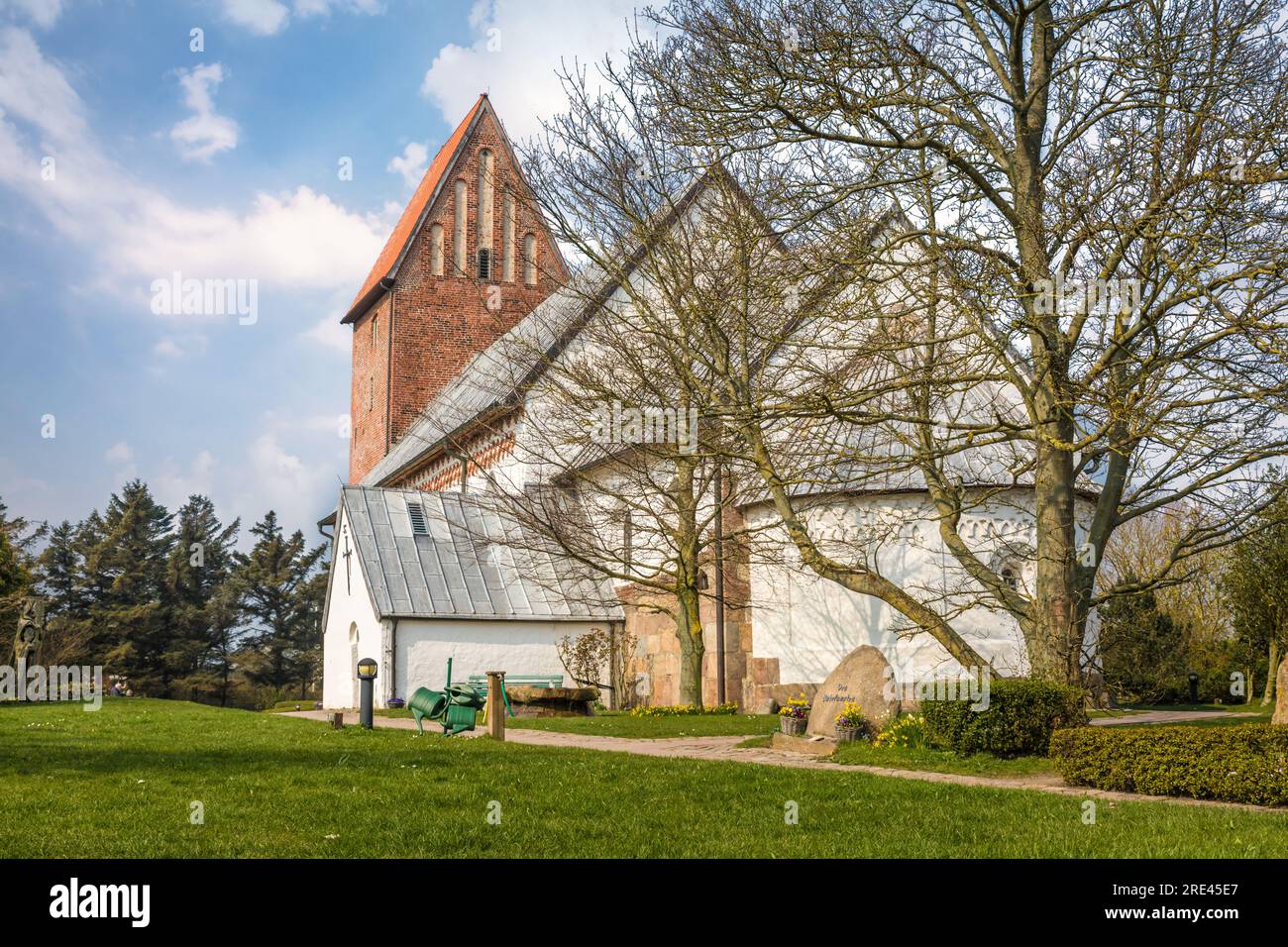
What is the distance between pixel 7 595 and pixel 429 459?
1209 centimetres

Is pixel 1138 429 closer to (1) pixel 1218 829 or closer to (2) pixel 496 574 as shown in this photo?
(1) pixel 1218 829

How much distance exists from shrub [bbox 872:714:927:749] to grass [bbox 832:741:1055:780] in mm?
120

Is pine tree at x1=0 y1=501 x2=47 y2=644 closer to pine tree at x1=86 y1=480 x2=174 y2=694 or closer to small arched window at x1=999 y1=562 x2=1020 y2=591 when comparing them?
pine tree at x1=86 y1=480 x2=174 y2=694

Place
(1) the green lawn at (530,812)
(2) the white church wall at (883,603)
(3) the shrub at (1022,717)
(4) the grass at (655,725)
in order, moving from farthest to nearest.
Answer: (2) the white church wall at (883,603), (4) the grass at (655,725), (3) the shrub at (1022,717), (1) the green lawn at (530,812)

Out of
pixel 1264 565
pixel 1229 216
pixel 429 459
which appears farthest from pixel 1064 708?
pixel 429 459

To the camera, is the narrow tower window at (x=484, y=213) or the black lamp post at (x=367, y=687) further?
the narrow tower window at (x=484, y=213)

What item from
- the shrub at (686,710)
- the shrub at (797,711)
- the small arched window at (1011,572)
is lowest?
the shrub at (686,710)

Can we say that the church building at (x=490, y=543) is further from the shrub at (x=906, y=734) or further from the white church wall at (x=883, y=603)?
the shrub at (x=906, y=734)

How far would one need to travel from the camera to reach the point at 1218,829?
7184mm

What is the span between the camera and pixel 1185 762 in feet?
30.4

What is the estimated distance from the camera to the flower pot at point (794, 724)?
46.8 ft

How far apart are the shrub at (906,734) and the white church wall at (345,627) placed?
1344 centimetres

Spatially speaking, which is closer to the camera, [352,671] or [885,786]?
[885,786]

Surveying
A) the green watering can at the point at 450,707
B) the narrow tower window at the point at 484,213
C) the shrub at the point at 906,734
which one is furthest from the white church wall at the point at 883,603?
the narrow tower window at the point at 484,213
